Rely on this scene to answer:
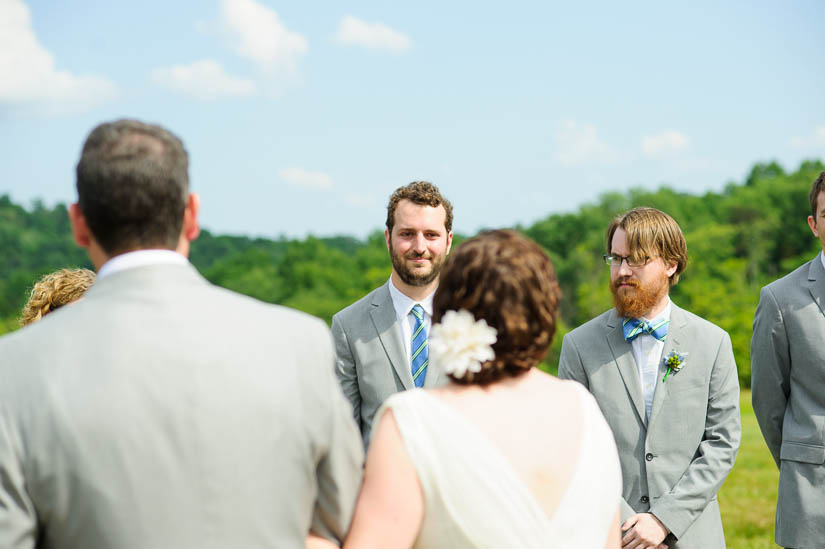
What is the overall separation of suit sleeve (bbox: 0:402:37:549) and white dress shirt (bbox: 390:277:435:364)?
335cm

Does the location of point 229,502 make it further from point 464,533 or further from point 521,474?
point 521,474

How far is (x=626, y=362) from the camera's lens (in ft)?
16.7

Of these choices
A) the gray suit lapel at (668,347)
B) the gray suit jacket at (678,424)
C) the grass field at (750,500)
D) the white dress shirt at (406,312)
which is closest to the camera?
the gray suit jacket at (678,424)

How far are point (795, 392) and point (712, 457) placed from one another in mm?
714

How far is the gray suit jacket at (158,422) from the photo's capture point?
2277mm

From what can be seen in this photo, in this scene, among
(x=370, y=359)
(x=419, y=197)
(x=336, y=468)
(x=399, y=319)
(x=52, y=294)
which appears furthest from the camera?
(x=419, y=197)

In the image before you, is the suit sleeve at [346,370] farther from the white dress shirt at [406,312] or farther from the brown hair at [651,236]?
the brown hair at [651,236]

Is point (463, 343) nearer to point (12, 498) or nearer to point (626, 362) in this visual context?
point (12, 498)

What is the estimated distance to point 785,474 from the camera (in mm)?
5180

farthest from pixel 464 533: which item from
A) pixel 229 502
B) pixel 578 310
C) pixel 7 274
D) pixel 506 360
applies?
pixel 7 274

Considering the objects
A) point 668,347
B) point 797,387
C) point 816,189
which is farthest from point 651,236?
point 797,387

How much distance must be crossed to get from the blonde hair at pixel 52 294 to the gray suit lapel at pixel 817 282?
4.30 meters

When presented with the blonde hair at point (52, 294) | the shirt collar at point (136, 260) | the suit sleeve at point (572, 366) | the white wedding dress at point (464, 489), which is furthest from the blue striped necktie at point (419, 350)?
the shirt collar at point (136, 260)

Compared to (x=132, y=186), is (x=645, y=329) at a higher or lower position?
lower
